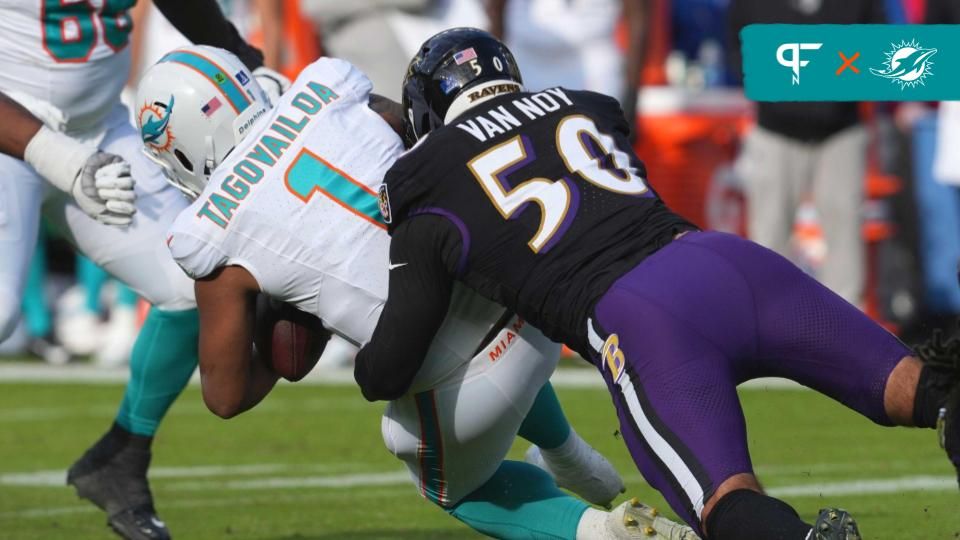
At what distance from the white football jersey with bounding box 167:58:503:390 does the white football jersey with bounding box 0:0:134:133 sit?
1236 mm

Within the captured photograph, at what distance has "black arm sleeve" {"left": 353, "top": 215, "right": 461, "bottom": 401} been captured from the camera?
3.73 m

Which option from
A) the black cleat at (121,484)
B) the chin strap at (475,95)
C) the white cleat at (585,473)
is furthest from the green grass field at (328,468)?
the chin strap at (475,95)

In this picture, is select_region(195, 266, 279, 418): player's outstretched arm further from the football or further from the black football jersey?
the black football jersey

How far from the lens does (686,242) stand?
3.68 metres

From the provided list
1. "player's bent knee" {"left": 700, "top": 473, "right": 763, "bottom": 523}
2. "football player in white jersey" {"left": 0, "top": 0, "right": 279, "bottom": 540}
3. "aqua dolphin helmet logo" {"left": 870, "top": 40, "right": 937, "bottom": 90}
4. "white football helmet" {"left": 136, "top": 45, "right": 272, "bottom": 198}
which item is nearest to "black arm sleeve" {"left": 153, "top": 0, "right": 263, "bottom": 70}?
"football player in white jersey" {"left": 0, "top": 0, "right": 279, "bottom": 540}

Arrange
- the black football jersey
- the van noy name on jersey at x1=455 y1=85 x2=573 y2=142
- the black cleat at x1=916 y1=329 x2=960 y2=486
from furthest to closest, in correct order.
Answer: the van noy name on jersey at x1=455 y1=85 x2=573 y2=142, the black football jersey, the black cleat at x1=916 y1=329 x2=960 y2=486

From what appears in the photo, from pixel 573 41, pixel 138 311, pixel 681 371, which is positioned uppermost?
pixel 681 371

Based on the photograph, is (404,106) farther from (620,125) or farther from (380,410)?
(380,410)

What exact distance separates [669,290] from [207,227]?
1075mm

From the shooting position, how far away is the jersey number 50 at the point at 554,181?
145 inches

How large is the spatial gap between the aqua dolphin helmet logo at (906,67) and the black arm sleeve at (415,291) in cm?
201

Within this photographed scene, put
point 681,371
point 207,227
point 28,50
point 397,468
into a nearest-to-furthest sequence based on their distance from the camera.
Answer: point 681,371 < point 207,227 < point 28,50 < point 397,468

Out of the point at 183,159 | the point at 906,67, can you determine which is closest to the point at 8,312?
the point at 183,159

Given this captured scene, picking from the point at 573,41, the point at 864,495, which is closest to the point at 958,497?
the point at 864,495
